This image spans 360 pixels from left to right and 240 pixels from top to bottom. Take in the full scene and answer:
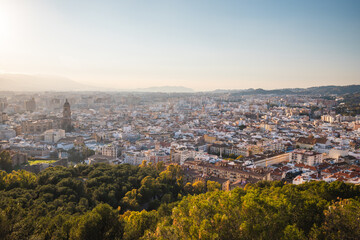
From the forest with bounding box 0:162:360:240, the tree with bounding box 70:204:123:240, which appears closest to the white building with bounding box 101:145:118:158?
the forest with bounding box 0:162:360:240

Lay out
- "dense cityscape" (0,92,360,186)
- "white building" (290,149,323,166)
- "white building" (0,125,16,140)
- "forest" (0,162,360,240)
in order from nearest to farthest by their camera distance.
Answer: "forest" (0,162,360,240) → "dense cityscape" (0,92,360,186) → "white building" (290,149,323,166) → "white building" (0,125,16,140)

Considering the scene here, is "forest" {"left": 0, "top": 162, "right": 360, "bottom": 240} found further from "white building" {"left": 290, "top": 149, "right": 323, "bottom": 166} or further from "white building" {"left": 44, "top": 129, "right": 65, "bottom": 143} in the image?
"white building" {"left": 44, "top": 129, "right": 65, "bottom": 143}

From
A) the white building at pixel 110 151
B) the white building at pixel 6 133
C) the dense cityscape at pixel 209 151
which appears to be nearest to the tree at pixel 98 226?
the dense cityscape at pixel 209 151

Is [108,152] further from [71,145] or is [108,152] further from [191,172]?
[191,172]

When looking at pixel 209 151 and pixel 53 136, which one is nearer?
pixel 209 151

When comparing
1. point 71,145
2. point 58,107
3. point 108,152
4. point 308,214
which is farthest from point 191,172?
point 58,107

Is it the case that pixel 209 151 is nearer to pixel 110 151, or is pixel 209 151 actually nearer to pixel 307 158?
pixel 307 158

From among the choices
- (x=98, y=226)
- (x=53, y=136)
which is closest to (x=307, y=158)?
(x=98, y=226)

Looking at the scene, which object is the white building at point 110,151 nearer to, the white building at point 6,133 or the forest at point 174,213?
the forest at point 174,213
